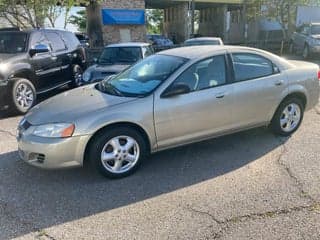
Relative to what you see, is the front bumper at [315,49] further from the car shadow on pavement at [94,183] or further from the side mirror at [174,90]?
the side mirror at [174,90]

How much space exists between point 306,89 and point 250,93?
1237 mm

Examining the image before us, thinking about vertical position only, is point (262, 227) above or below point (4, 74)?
below

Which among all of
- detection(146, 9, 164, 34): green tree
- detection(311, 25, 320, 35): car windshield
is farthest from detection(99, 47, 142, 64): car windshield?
detection(146, 9, 164, 34): green tree

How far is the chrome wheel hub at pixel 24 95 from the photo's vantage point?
722 cm

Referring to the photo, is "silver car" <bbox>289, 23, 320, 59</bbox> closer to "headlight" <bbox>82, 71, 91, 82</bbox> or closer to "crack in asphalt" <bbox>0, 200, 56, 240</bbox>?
"headlight" <bbox>82, 71, 91, 82</bbox>

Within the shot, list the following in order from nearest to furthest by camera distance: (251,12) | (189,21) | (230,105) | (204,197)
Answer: (204,197) < (230,105) < (251,12) < (189,21)

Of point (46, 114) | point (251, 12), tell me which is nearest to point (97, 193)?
point (46, 114)

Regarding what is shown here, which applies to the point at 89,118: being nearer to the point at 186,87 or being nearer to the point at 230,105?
the point at 186,87

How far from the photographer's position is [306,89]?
5.45 meters

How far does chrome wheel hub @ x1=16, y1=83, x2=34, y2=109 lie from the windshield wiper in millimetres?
3071

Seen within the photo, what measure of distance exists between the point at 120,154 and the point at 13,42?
5.32m

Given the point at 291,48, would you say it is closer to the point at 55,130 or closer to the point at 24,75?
the point at 24,75

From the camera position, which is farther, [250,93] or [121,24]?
[121,24]

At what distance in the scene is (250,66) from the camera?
195 inches
